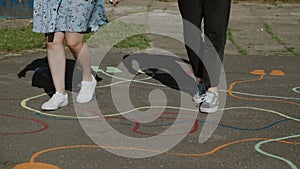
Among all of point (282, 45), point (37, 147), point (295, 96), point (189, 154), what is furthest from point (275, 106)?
point (282, 45)

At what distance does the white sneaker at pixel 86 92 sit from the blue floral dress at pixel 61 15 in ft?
1.84

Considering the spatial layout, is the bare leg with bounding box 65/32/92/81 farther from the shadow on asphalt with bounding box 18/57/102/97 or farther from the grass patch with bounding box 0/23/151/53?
the grass patch with bounding box 0/23/151/53

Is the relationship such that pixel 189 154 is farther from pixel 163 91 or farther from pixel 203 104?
pixel 163 91

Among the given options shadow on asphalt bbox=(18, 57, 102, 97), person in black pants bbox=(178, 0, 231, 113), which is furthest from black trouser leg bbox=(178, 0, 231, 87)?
shadow on asphalt bbox=(18, 57, 102, 97)

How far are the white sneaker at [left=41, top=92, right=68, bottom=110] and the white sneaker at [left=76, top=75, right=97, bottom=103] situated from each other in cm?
15

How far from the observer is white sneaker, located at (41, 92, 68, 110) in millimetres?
4609

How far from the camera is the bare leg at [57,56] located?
459cm

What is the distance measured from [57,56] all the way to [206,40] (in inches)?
49.5

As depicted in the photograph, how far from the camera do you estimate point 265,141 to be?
13.2 ft

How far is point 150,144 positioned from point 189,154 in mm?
315

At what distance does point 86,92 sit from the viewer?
16.1ft

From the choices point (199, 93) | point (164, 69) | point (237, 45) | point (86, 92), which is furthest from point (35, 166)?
point (237, 45)

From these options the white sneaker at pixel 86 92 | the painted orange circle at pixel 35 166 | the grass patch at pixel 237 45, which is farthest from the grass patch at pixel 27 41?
the painted orange circle at pixel 35 166

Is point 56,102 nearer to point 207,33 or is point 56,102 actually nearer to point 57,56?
point 57,56
